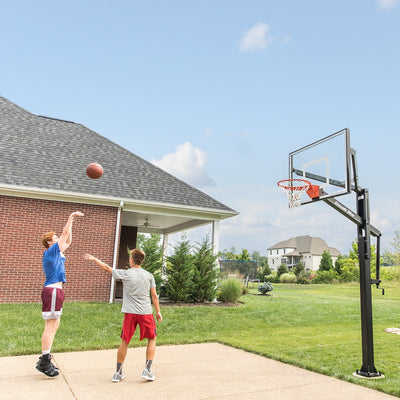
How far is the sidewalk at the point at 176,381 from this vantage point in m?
4.36

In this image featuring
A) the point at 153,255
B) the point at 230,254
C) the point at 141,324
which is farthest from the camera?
the point at 230,254

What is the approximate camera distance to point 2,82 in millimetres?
16250

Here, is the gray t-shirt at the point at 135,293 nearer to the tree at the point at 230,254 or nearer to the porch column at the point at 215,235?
the porch column at the point at 215,235

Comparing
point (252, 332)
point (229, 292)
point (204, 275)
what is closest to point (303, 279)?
point (229, 292)

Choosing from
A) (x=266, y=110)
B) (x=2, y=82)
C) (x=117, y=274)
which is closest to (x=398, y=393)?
(x=117, y=274)

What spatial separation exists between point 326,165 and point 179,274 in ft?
24.4

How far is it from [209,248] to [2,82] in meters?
11.5

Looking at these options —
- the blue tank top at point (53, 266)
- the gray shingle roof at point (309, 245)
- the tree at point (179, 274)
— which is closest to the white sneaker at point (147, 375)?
the blue tank top at point (53, 266)

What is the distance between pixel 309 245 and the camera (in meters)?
71.1

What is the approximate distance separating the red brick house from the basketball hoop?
619cm

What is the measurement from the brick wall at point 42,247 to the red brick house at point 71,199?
27mm

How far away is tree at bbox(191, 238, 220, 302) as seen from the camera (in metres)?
13.2

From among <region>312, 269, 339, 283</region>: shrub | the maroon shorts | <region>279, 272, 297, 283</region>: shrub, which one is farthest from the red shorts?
<region>312, 269, 339, 283</region>: shrub

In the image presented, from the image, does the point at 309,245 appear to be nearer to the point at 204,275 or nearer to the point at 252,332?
the point at 204,275
